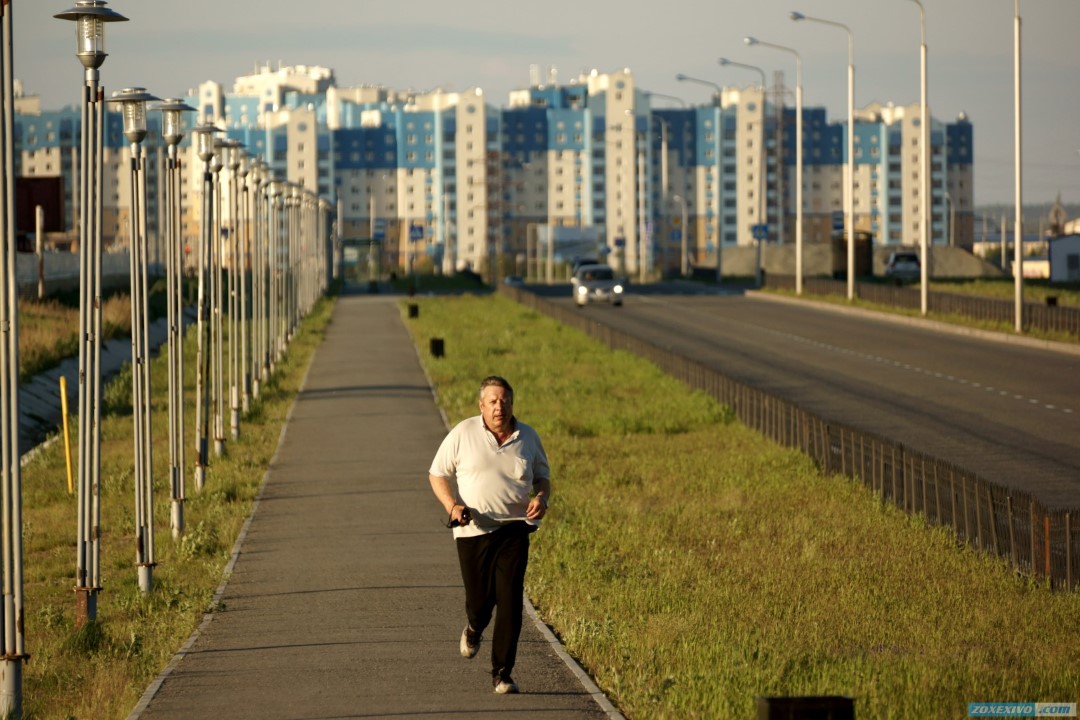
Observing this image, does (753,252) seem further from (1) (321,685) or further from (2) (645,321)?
(1) (321,685)

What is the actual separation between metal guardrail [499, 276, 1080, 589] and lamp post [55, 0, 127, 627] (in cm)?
694

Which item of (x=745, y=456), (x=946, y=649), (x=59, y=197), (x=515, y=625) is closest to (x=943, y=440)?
(x=745, y=456)

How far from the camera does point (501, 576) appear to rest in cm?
1007

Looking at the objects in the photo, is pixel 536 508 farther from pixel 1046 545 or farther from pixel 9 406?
pixel 1046 545

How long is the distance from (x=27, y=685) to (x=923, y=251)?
43379 millimetres

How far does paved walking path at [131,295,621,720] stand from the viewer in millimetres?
9805

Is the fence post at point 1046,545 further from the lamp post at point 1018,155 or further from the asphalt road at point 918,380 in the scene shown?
the lamp post at point 1018,155

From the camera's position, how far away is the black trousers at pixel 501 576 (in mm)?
9938

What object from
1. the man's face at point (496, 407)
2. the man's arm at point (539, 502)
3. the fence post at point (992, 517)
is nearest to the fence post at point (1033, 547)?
the fence post at point (992, 517)

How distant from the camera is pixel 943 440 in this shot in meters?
24.7

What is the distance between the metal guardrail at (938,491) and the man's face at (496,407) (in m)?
5.17

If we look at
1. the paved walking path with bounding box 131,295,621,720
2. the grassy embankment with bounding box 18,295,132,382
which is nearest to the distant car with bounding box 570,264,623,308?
the grassy embankment with bounding box 18,295,132,382

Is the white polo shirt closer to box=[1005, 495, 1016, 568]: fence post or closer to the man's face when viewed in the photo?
the man's face

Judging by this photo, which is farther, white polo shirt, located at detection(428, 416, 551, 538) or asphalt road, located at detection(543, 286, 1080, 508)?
asphalt road, located at detection(543, 286, 1080, 508)
